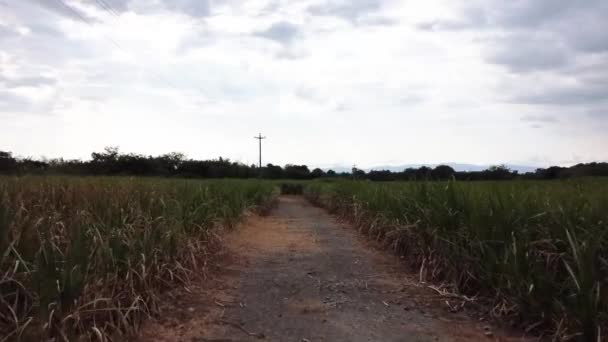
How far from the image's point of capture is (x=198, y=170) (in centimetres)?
3397

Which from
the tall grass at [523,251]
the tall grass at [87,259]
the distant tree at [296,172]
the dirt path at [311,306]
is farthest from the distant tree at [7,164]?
the distant tree at [296,172]

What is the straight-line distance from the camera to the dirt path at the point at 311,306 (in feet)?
11.1

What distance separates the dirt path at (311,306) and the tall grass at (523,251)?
13.9 inches

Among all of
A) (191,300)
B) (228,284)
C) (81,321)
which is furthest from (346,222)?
(81,321)

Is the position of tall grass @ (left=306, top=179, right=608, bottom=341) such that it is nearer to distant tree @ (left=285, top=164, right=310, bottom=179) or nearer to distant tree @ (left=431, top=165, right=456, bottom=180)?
distant tree @ (left=431, top=165, right=456, bottom=180)

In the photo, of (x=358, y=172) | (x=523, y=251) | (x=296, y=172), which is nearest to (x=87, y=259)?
(x=523, y=251)

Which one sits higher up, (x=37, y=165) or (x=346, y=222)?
(x=37, y=165)

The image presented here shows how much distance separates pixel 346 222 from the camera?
11.5 meters

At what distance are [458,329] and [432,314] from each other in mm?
379

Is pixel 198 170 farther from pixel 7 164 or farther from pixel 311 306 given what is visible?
pixel 311 306

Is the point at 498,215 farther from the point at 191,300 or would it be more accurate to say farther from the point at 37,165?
the point at 37,165

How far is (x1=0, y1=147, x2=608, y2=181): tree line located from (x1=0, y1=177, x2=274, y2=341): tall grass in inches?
163

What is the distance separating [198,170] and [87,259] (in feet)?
103

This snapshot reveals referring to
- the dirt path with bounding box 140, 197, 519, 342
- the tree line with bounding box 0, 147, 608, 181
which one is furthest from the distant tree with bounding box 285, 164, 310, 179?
the dirt path with bounding box 140, 197, 519, 342
